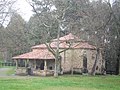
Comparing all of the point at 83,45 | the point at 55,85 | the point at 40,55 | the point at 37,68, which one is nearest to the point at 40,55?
the point at 40,55

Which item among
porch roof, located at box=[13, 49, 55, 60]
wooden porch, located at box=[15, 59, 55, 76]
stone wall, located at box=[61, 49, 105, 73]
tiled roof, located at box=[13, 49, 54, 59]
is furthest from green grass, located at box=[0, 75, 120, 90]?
stone wall, located at box=[61, 49, 105, 73]

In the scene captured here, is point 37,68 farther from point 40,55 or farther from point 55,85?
point 55,85

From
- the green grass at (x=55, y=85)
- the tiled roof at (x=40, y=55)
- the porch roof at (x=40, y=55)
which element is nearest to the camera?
the green grass at (x=55, y=85)

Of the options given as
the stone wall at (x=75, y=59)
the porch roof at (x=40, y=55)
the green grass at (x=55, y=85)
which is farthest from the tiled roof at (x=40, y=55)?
the green grass at (x=55, y=85)

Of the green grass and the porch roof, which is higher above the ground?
the porch roof

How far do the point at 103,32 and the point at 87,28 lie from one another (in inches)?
108

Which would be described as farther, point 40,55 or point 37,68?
point 37,68

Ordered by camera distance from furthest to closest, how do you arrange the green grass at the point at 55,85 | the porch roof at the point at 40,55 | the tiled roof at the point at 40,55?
1. the tiled roof at the point at 40,55
2. the porch roof at the point at 40,55
3. the green grass at the point at 55,85

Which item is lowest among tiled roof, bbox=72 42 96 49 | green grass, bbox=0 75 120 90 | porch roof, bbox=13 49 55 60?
green grass, bbox=0 75 120 90

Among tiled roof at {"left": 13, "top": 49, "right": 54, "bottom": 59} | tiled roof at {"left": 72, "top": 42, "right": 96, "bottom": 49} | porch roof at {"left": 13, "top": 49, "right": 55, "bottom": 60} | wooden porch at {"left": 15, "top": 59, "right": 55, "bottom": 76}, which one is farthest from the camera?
tiled roof at {"left": 72, "top": 42, "right": 96, "bottom": 49}

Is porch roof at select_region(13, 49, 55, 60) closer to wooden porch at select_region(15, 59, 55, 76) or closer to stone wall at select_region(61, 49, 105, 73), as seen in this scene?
wooden porch at select_region(15, 59, 55, 76)

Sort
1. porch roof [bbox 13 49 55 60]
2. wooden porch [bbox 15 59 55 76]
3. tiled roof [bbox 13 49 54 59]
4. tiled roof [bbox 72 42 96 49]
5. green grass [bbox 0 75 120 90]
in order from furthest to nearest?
tiled roof [bbox 72 42 96 49]
tiled roof [bbox 13 49 54 59]
porch roof [bbox 13 49 55 60]
wooden porch [bbox 15 59 55 76]
green grass [bbox 0 75 120 90]

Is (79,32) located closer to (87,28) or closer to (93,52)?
(87,28)

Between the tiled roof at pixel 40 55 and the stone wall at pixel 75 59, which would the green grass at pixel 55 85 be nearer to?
the tiled roof at pixel 40 55
